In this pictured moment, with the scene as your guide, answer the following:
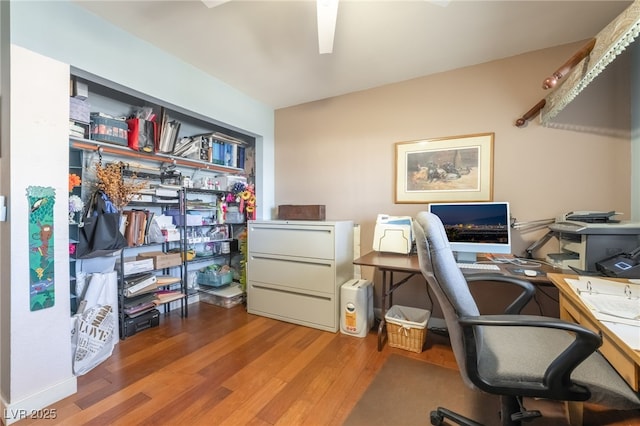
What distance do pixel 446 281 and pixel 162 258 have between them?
8.12 ft

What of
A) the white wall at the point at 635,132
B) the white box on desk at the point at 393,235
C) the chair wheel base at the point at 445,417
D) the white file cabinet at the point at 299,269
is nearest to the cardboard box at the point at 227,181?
the white file cabinet at the point at 299,269

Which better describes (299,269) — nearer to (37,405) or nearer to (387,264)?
(387,264)

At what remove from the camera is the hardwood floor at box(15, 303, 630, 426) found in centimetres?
142

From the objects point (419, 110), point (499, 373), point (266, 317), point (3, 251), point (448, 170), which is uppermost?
point (419, 110)

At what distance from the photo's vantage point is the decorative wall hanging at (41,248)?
4.72 ft

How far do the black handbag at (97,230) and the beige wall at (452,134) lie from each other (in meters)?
1.70

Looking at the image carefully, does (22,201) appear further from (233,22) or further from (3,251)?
(233,22)

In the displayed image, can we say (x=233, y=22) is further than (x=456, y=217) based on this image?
No

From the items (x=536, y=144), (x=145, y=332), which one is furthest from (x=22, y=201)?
(x=536, y=144)

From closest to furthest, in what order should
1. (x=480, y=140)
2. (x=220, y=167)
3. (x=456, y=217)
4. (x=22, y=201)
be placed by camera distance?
1. (x=22, y=201)
2. (x=456, y=217)
3. (x=480, y=140)
4. (x=220, y=167)

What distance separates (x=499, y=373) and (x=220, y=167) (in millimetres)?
2988

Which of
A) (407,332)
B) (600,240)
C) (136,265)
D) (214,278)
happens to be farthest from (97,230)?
(600,240)

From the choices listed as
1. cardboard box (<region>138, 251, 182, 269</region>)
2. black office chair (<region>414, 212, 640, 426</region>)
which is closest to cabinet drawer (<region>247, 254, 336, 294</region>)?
cardboard box (<region>138, 251, 182, 269</region>)

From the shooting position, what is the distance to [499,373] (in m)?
0.96
